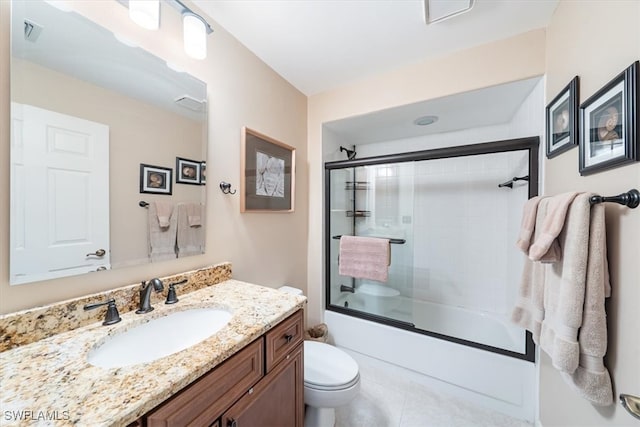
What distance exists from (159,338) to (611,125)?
70.8 inches

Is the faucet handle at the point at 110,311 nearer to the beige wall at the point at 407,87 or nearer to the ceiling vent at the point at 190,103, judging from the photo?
the ceiling vent at the point at 190,103

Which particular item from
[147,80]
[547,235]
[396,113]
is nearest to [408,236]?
[396,113]

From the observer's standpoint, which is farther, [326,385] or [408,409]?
[408,409]

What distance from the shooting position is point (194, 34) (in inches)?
42.6

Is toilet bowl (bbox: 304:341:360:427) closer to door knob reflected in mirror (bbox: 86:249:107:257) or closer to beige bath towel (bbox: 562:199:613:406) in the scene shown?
beige bath towel (bbox: 562:199:613:406)

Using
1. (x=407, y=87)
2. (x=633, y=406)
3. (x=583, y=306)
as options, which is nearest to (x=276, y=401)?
(x=633, y=406)

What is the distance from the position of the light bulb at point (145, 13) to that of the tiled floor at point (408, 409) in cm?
225

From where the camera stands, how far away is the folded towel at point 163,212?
107 centimetres

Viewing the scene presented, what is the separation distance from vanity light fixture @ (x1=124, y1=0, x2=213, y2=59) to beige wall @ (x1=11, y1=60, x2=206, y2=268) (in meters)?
0.31

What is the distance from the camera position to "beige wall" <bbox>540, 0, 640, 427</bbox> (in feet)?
2.29

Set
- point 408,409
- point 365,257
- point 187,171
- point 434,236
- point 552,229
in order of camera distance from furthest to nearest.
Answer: point 434,236, point 365,257, point 408,409, point 187,171, point 552,229

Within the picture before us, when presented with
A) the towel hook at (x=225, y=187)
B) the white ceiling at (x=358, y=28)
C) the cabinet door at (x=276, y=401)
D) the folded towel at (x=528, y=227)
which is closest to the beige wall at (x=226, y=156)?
the towel hook at (x=225, y=187)

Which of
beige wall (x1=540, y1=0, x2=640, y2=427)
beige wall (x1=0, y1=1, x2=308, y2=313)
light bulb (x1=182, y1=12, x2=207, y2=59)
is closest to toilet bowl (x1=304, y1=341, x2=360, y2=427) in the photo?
beige wall (x1=0, y1=1, x2=308, y2=313)

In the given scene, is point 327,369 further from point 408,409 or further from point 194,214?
point 194,214
